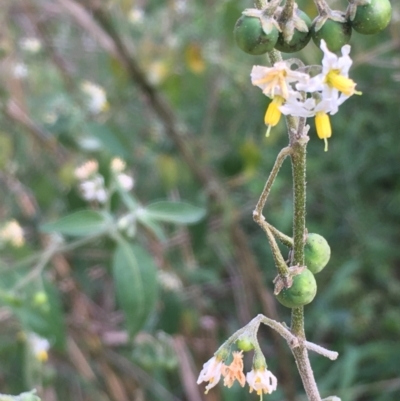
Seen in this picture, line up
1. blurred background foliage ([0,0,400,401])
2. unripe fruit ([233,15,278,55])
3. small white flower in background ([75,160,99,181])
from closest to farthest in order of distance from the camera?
unripe fruit ([233,15,278,55])
small white flower in background ([75,160,99,181])
blurred background foliage ([0,0,400,401])

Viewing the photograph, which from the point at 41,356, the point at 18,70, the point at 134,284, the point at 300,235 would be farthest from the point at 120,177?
the point at 300,235

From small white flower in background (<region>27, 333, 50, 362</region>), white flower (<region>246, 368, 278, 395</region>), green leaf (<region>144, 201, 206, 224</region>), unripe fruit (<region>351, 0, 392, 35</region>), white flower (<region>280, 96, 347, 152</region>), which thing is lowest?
white flower (<region>246, 368, 278, 395</region>)

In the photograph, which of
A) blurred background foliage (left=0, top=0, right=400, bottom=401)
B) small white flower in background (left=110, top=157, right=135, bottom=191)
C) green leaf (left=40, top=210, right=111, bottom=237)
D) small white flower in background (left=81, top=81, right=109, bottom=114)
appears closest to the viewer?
green leaf (left=40, top=210, right=111, bottom=237)

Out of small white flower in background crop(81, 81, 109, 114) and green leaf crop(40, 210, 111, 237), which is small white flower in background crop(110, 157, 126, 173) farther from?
small white flower in background crop(81, 81, 109, 114)

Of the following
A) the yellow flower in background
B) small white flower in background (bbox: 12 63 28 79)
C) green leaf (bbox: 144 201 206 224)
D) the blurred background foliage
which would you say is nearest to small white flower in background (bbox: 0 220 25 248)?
the blurred background foliage

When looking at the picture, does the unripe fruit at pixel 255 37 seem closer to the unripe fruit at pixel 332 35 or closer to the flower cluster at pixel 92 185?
the unripe fruit at pixel 332 35

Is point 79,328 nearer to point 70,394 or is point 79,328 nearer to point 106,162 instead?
point 70,394

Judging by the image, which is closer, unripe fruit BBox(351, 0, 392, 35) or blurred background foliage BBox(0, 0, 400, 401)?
unripe fruit BBox(351, 0, 392, 35)

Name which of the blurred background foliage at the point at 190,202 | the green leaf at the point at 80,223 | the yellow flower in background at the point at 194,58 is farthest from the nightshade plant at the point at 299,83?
the yellow flower in background at the point at 194,58

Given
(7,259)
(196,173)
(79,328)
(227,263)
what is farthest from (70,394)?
(196,173)
